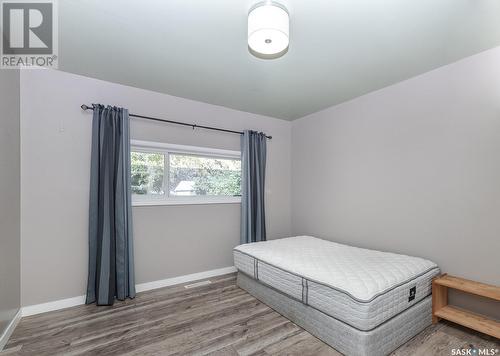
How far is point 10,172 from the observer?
2.09m

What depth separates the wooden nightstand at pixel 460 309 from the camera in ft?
6.18

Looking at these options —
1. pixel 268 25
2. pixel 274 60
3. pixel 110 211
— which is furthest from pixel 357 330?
pixel 110 211

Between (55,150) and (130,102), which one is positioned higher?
(130,102)

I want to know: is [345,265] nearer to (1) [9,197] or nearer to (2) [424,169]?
(2) [424,169]

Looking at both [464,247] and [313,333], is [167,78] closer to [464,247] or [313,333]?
[313,333]

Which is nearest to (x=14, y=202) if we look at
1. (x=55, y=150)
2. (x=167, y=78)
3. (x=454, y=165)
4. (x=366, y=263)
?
(x=55, y=150)

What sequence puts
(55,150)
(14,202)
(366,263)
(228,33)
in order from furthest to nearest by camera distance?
1. (55,150)
2. (366,263)
3. (14,202)
4. (228,33)

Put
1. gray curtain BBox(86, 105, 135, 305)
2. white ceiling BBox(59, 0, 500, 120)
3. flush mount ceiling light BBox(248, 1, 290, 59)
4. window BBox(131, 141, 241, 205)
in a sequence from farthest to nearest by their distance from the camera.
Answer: window BBox(131, 141, 241, 205)
gray curtain BBox(86, 105, 135, 305)
white ceiling BBox(59, 0, 500, 120)
flush mount ceiling light BBox(248, 1, 290, 59)

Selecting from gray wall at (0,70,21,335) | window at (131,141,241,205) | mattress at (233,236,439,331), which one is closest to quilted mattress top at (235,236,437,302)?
mattress at (233,236,439,331)

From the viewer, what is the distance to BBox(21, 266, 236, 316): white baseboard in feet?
7.78

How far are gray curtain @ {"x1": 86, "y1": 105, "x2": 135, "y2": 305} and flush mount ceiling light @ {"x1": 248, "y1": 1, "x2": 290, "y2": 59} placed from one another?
1839 mm

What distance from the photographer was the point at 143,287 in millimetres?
2906

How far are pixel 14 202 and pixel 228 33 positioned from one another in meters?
2.39

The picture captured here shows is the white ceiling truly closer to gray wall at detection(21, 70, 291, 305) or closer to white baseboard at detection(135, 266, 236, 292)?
gray wall at detection(21, 70, 291, 305)
